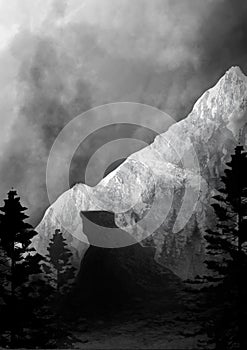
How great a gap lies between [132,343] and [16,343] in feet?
96.4

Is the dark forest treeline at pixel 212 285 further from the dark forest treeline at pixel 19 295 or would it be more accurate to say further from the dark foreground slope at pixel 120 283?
the dark foreground slope at pixel 120 283

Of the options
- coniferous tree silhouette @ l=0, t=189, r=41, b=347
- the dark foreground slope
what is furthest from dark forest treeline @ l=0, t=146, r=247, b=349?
the dark foreground slope

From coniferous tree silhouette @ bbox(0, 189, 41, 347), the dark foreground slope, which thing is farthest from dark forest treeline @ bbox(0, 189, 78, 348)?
the dark foreground slope

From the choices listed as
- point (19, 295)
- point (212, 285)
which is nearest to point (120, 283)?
point (19, 295)

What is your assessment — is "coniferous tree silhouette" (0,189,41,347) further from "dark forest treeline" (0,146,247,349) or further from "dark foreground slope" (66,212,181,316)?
"dark foreground slope" (66,212,181,316)

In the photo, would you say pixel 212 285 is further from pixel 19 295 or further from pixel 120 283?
pixel 120 283

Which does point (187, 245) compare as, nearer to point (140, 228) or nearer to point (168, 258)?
point (168, 258)

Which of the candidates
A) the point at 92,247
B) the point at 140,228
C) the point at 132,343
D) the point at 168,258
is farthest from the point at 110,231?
the point at 140,228

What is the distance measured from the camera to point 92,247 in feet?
274

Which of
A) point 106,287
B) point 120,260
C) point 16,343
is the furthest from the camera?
point 120,260

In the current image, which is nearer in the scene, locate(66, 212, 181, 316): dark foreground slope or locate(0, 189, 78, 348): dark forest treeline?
locate(0, 189, 78, 348): dark forest treeline

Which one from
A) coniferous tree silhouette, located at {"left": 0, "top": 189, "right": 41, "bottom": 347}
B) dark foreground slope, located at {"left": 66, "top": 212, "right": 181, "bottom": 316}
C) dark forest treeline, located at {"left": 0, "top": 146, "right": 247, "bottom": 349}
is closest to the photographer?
dark forest treeline, located at {"left": 0, "top": 146, "right": 247, "bottom": 349}

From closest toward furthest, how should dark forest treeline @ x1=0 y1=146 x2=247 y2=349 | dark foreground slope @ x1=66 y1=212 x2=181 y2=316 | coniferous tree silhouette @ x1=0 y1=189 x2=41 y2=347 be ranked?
dark forest treeline @ x1=0 y1=146 x2=247 y2=349
coniferous tree silhouette @ x1=0 y1=189 x2=41 y2=347
dark foreground slope @ x1=66 y1=212 x2=181 y2=316

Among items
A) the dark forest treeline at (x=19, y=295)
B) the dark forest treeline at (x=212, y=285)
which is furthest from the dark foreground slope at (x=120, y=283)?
the dark forest treeline at (x=212, y=285)
